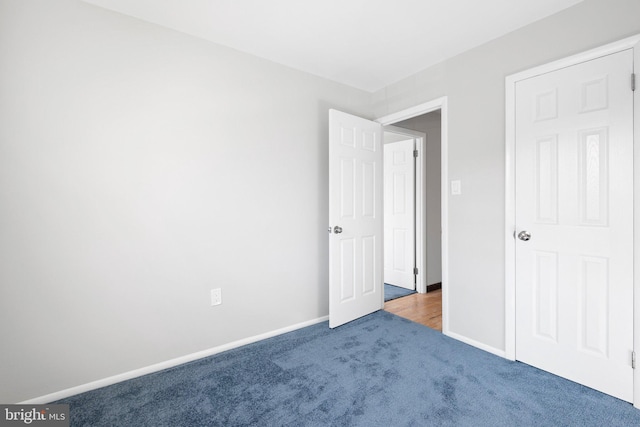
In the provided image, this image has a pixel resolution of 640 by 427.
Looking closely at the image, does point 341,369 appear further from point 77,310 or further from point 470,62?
point 470,62

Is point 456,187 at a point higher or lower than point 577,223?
higher

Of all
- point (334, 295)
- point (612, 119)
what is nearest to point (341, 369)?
point (334, 295)

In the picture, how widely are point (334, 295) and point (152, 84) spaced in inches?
88.2

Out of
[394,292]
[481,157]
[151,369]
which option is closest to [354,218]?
[481,157]

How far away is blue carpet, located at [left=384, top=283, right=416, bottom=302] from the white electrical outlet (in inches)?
83.6

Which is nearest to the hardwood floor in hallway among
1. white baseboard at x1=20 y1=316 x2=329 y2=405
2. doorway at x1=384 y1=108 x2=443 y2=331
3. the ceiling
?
doorway at x1=384 y1=108 x2=443 y2=331

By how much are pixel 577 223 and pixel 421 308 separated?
1.87m

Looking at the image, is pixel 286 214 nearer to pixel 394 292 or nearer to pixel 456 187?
pixel 456 187

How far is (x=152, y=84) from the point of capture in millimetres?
2115

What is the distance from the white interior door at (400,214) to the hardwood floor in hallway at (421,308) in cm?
35

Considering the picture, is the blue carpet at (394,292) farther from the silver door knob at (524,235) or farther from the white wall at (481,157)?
the silver door knob at (524,235)

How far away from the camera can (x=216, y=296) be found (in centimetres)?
240

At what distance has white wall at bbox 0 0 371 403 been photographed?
1743 millimetres

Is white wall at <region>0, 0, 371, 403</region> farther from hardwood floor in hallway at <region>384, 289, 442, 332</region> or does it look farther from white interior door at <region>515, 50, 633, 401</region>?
white interior door at <region>515, 50, 633, 401</region>
